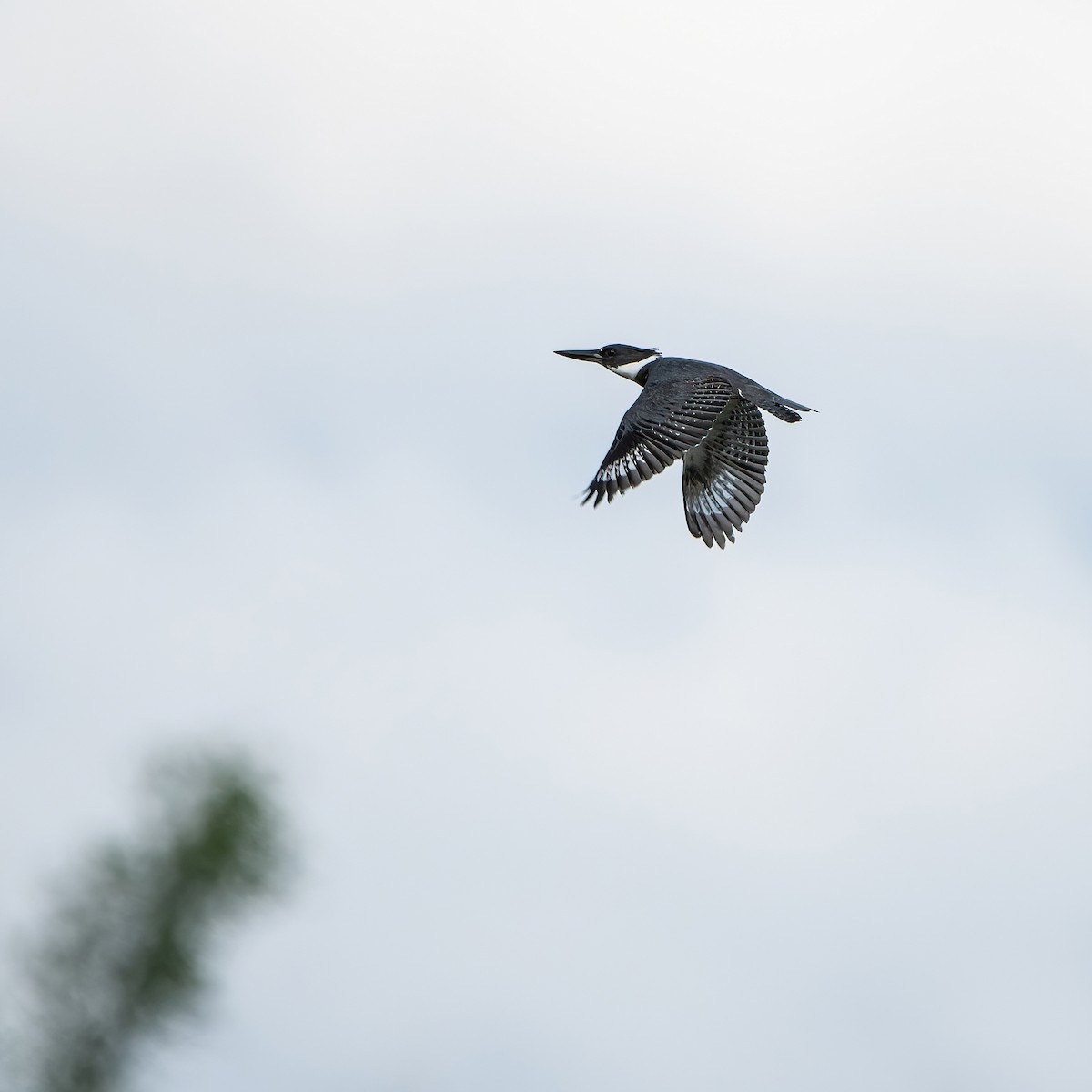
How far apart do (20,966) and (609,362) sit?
15.6 meters

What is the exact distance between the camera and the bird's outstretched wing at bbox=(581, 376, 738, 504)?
17.9 m

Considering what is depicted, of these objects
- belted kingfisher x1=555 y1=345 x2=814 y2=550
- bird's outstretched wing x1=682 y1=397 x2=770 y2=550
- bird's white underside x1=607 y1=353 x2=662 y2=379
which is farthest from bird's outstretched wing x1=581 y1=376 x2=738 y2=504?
bird's white underside x1=607 y1=353 x2=662 y2=379

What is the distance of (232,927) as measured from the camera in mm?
8766

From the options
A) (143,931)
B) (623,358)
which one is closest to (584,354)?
(623,358)

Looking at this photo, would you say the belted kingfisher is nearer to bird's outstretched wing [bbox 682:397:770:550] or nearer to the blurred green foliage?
bird's outstretched wing [bbox 682:397:770:550]

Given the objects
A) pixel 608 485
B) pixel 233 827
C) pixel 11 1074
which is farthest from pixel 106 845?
pixel 608 485

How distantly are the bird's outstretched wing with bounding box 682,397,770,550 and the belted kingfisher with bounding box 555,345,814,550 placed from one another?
0.01m

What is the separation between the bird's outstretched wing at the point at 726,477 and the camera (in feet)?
67.9

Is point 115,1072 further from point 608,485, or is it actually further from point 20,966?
point 608,485

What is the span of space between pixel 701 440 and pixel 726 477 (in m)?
2.31

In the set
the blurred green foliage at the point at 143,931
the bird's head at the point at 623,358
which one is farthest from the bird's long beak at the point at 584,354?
the blurred green foliage at the point at 143,931

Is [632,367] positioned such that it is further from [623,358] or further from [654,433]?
[654,433]

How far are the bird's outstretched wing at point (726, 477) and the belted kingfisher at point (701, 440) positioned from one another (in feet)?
0.04

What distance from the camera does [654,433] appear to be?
18.3 m
